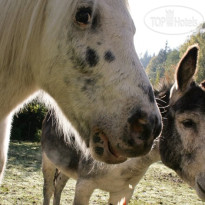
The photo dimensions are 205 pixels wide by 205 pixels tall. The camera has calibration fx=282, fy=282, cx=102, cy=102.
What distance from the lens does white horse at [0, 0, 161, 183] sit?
56.7 inches

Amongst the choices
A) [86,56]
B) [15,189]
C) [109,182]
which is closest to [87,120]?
[86,56]

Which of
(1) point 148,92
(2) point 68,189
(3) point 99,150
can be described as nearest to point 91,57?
(1) point 148,92

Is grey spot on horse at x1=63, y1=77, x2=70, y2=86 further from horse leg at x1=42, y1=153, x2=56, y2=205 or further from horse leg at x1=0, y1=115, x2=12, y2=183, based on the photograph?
horse leg at x1=42, y1=153, x2=56, y2=205

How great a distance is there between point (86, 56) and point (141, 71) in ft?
1.01

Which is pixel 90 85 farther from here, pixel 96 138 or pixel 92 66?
pixel 96 138

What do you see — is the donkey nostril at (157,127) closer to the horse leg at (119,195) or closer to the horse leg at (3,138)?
the horse leg at (3,138)

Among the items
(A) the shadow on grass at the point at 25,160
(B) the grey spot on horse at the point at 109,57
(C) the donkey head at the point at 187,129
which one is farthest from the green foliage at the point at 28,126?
(B) the grey spot on horse at the point at 109,57

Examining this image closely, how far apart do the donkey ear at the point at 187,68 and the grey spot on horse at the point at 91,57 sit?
191 centimetres

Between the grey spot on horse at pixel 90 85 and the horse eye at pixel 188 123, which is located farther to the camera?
the horse eye at pixel 188 123

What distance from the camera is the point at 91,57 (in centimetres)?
152

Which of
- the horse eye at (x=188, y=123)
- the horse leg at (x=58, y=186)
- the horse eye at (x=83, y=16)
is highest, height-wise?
the horse eye at (x=83, y=16)

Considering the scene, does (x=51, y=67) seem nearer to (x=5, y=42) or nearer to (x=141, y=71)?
(x=5, y=42)

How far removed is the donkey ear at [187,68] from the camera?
3.15 m

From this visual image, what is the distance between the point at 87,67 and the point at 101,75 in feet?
0.31
